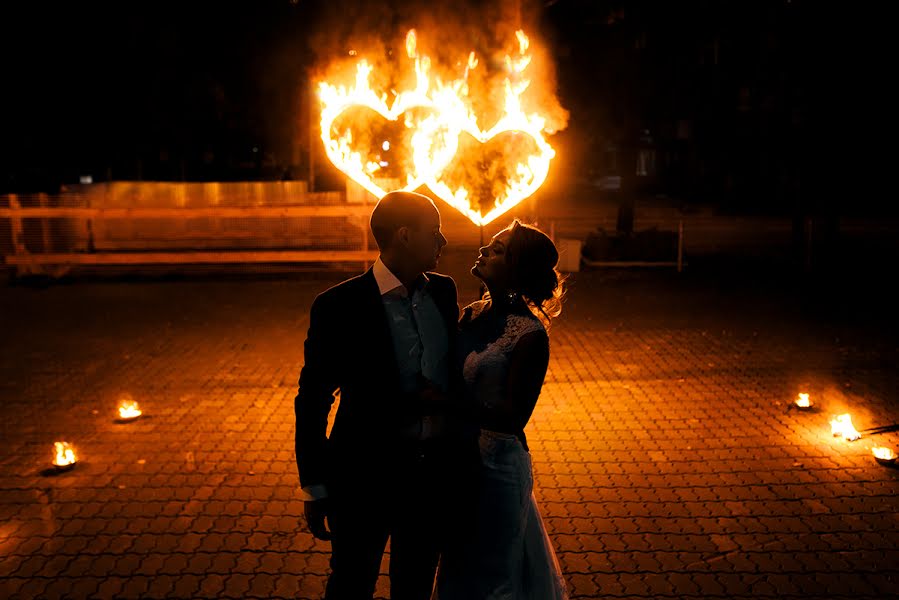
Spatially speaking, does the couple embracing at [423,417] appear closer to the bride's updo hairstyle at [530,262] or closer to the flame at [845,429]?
the bride's updo hairstyle at [530,262]

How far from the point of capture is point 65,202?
623 inches

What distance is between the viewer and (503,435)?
3.12 meters

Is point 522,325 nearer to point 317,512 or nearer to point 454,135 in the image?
point 317,512

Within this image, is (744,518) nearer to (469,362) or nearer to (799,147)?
(469,362)

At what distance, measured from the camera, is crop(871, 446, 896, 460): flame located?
567cm

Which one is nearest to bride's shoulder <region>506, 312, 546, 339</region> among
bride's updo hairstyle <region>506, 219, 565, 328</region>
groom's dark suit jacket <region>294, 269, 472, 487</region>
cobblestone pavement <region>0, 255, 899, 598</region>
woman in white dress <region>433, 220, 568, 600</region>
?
woman in white dress <region>433, 220, 568, 600</region>

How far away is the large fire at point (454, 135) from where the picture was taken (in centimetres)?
1261

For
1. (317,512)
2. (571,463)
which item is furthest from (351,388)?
(571,463)

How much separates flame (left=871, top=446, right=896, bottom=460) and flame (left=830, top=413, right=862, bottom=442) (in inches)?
15.3

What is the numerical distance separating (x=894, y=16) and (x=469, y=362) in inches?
634

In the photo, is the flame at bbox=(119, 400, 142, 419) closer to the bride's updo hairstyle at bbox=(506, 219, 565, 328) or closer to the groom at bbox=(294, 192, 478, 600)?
the groom at bbox=(294, 192, 478, 600)

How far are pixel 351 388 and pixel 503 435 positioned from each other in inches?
28.6

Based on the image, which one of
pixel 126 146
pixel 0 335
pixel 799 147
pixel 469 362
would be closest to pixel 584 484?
pixel 469 362

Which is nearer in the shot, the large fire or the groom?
the groom
